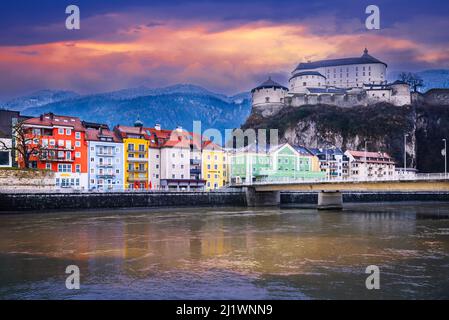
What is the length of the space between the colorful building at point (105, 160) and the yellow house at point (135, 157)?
97 cm

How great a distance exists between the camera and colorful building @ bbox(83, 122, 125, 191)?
7781cm

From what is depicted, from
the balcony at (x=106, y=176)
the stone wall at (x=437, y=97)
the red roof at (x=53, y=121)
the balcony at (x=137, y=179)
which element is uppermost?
the stone wall at (x=437, y=97)

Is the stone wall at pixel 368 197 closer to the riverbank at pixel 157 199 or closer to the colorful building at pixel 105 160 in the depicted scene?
the riverbank at pixel 157 199

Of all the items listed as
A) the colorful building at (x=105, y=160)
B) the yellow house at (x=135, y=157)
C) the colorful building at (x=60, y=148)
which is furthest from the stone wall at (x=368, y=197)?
the colorful building at (x=60, y=148)

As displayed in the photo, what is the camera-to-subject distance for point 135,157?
83125 mm

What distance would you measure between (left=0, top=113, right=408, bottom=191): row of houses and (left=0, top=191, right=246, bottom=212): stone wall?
3991 millimetres

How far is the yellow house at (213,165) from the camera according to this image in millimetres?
92562

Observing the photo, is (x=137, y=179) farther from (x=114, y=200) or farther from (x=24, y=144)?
(x=24, y=144)

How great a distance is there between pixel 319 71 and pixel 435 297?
165 meters

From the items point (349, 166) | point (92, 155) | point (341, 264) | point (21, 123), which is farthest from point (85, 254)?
point (349, 166)

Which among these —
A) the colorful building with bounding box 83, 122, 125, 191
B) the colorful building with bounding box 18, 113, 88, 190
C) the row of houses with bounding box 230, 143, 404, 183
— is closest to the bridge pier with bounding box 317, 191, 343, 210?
the row of houses with bounding box 230, 143, 404, 183

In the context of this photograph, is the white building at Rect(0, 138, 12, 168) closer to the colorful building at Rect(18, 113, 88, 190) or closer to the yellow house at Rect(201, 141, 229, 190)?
the colorful building at Rect(18, 113, 88, 190)
